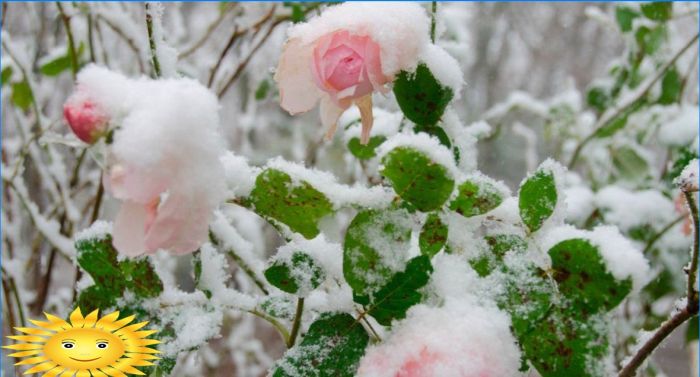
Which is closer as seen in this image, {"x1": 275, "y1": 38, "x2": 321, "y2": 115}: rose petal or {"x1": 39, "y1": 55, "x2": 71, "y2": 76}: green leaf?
{"x1": 275, "y1": 38, "x2": 321, "y2": 115}: rose petal

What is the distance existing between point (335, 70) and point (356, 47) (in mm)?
21

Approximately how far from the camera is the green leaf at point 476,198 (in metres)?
0.40

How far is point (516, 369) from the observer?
1.16 feet

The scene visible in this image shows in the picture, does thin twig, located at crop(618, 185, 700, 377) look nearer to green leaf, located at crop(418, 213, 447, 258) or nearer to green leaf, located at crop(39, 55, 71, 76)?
green leaf, located at crop(418, 213, 447, 258)

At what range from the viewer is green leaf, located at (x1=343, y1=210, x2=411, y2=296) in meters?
0.38

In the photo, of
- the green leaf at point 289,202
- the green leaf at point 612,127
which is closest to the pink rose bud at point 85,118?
the green leaf at point 289,202

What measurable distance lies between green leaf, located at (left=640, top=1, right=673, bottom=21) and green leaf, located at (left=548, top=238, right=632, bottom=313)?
739 millimetres

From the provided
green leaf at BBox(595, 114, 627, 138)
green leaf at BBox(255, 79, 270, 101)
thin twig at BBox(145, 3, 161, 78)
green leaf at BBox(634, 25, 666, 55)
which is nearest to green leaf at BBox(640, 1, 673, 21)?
green leaf at BBox(634, 25, 666, 55)

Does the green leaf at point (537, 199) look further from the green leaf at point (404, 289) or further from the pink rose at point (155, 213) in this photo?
the pink rose at point (155, 213)

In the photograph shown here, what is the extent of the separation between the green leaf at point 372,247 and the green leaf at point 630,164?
0.78 metres

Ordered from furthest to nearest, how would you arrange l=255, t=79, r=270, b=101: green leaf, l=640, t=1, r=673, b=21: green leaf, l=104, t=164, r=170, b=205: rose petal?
l=255, t=79, r=270, b=101: green leaf
l=640, t=1, r=673, b=21: green leaf
l=104, t=164, r=170, b=205: rose petal

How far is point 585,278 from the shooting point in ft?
1.15

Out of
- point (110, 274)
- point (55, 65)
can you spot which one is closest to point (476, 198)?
point (110, 274)

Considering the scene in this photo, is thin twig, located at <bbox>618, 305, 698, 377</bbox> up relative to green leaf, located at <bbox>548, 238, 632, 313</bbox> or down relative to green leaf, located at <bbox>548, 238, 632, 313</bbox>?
down
